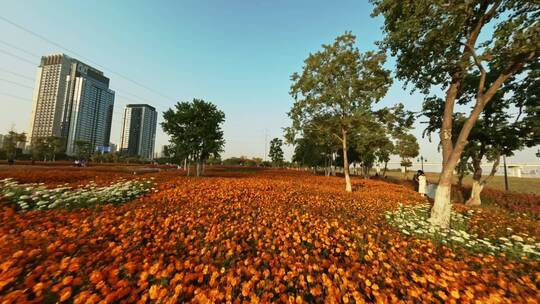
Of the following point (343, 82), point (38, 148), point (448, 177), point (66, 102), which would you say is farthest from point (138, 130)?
point (448, 177)

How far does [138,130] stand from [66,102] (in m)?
44.2

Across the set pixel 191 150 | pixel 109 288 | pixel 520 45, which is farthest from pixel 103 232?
pixel 191 150

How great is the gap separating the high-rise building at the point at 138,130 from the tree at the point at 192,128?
132 m

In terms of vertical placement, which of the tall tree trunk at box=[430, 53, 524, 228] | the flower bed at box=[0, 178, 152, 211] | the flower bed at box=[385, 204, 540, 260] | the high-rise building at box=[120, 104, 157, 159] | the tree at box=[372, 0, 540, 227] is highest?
the high-rise building at box=[120, 104, 157, 159]

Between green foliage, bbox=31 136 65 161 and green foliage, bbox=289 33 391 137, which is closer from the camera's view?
green foliage, bbox=289 33 391 137

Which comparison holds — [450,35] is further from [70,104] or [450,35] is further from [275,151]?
[70,104]

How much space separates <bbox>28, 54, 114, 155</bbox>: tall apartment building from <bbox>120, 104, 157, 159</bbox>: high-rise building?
25.1m

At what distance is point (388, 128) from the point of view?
1338 centimetres

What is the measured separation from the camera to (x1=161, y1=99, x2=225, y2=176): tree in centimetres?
1684

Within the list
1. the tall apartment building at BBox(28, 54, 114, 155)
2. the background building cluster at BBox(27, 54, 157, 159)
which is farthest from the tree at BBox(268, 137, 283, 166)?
the tall apartment building at BBox(28, 54, 114, 155)

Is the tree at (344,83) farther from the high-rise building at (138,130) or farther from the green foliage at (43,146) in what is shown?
the high-rise building at (138,130)

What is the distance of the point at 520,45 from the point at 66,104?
420 feet

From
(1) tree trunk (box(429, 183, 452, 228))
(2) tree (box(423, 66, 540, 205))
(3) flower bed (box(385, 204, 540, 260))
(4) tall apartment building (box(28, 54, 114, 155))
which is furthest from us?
(4) tall apartment building (box(28, 54, 114, 155))

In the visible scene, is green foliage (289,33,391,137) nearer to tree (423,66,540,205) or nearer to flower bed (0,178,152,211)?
tree (423,66,540,205)
